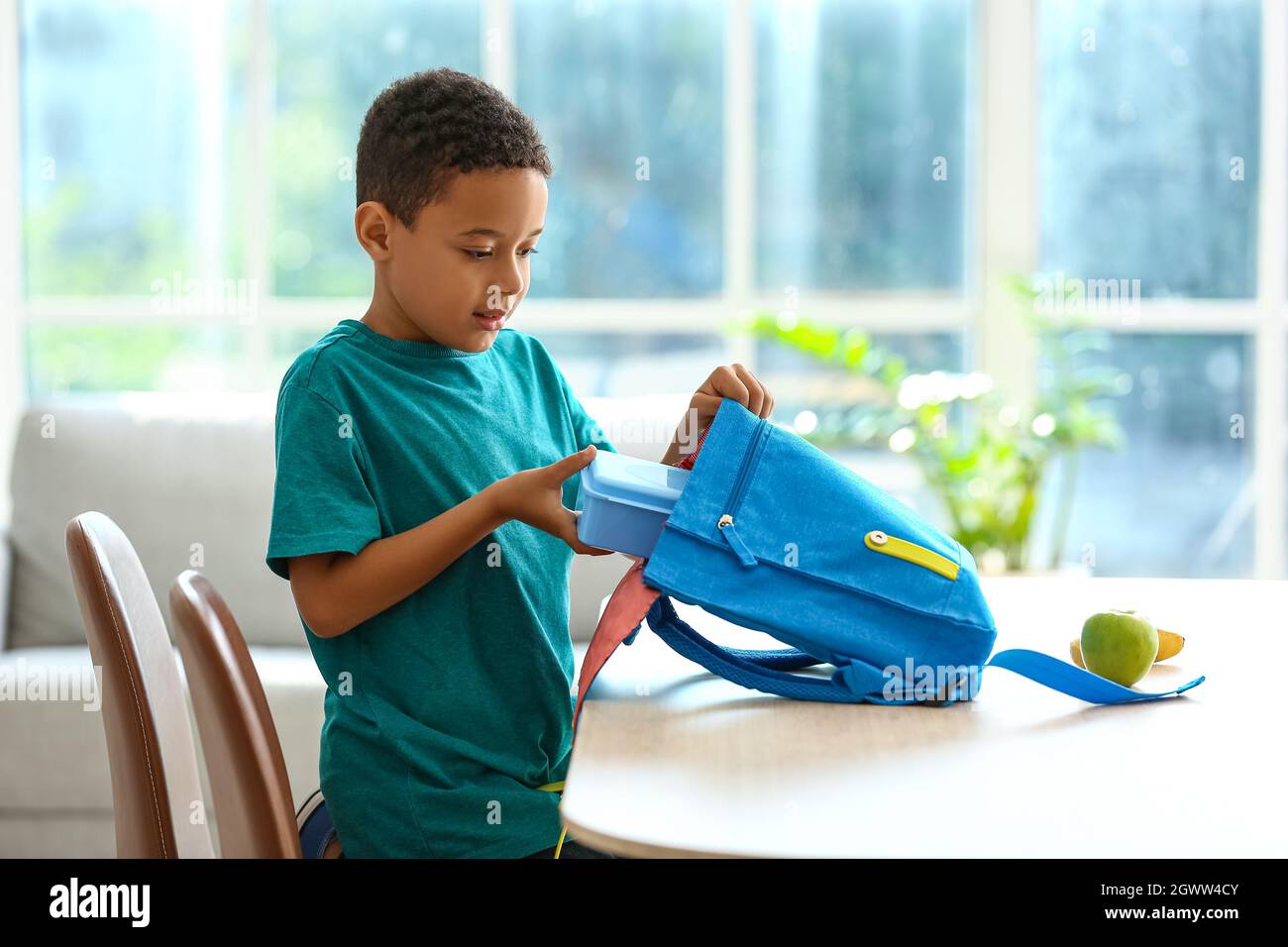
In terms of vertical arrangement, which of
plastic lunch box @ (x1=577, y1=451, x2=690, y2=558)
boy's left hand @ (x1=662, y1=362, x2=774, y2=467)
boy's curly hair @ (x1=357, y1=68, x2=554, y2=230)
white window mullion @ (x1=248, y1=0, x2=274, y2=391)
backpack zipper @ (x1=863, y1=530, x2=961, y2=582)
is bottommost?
backpack zipper @ (x1=863, y1=530, x2=961, y2=582)

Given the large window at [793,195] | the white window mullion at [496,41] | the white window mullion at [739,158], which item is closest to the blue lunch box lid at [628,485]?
the large window at [793,195]

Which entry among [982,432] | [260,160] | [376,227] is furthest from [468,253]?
[260,160]

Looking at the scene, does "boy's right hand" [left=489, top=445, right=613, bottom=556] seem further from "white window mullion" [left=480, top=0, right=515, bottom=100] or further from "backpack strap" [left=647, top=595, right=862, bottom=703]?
"white window mullion" [left=480, top=0, right=515, bottom=100]

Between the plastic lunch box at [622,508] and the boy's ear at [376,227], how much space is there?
0.30 m

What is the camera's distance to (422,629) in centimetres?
107

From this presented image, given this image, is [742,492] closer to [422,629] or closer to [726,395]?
[726,395]

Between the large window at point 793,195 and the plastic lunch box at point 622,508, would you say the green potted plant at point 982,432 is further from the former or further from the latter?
the plastic lunch box at point 622,508

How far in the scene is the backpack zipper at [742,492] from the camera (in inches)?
36.7

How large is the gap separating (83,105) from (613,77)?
5.10 ft

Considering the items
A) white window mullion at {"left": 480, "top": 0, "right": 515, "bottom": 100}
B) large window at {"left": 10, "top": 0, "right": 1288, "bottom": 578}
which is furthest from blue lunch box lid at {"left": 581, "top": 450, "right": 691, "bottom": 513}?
white window mullion at {"left": 480, "top": 0, "right": 515, "bottom": 100}

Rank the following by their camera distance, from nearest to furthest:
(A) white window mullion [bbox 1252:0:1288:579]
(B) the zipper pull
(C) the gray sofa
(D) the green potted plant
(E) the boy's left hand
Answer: (B) the zipper pull → (E) the boy's left hand → (C) the gray sofa → (D) the green potted plant → (A) white window mullion [bbox 1252:0:1288:579]

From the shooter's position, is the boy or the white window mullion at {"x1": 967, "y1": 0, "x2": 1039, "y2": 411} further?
the white window mullion at {"x1": 967, "y1": 0, "x2": 1039, "y2": 411}

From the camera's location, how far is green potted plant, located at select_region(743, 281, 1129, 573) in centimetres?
312
